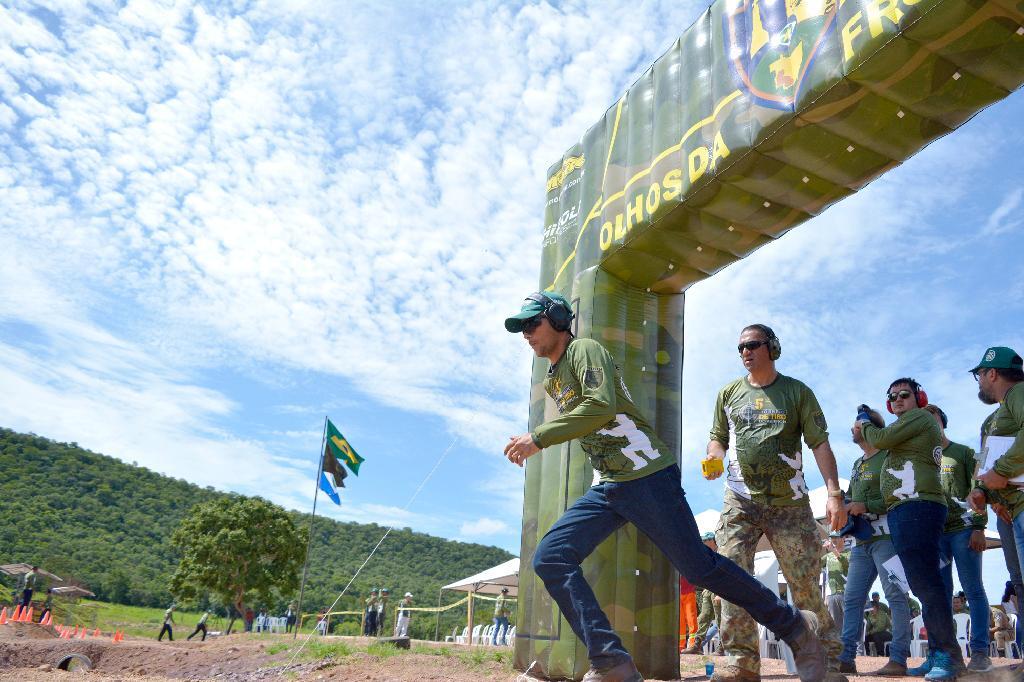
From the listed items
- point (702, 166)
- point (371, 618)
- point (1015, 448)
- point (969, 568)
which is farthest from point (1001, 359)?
point (371, 618)

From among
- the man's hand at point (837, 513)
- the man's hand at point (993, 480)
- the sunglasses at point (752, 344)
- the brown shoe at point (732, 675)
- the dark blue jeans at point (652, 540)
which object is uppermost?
the sunglasses at point (752, 344)

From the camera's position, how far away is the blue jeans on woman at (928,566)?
4.07 meters

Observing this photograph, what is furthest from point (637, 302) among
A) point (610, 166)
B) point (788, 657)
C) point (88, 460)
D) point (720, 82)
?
point (88, 460)

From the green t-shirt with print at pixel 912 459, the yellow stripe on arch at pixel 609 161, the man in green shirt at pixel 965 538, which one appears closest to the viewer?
the green t-shirt with print at pixel 912 459

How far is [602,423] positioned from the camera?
323 centimetres

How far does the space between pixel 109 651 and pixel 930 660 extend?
402 inches

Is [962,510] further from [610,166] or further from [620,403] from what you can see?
[610,166]

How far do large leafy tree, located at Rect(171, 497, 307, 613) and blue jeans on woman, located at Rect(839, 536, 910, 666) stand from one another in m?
34.6

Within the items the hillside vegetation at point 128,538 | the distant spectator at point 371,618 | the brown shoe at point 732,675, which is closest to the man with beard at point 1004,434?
the brown shoe at point 732,675

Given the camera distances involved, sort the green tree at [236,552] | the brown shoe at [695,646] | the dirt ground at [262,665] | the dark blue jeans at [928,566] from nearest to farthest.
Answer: the dark blue jeans at [928,566]
the dirt ground at [262,665]
the brown shoe at [695,646]
the green tree at [236,552]

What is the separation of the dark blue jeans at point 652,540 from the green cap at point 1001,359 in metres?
1.86

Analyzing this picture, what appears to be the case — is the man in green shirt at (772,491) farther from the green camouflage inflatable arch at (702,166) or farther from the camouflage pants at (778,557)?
the green camouflage inflatable arch at (702,166)

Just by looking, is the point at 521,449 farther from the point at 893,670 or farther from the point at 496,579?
the point at 496,579

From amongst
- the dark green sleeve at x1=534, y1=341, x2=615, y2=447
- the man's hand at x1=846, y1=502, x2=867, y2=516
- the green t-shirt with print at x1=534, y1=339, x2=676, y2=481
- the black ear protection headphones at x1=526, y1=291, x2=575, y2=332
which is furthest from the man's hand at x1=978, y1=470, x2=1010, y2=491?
the black ear protection headphones at x1=526, y1=291, x2=575, y2=332
